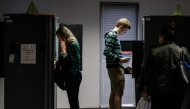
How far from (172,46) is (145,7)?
236 centimetres

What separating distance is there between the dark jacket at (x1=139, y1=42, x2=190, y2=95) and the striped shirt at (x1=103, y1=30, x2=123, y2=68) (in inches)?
34.1

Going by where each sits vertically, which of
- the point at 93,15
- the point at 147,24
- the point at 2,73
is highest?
the point at 93,15

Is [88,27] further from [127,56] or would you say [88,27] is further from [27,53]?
[27,53]

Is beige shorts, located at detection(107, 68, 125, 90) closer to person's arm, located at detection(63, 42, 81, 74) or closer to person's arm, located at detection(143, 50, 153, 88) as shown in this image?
person's arm, located at detection(63, 42, 81, 74)

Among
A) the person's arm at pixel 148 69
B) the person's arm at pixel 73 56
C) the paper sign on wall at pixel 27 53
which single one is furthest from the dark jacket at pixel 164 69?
the paper sign on wall at pixel 27 53

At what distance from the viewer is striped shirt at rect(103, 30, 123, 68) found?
11.8 feet

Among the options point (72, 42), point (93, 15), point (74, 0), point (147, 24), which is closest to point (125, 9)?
point (93, 15)

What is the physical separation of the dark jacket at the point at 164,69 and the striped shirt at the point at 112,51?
0.87 m

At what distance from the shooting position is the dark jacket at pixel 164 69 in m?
2.70

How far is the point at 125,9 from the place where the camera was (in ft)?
16.6

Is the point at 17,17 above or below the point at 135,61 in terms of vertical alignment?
above

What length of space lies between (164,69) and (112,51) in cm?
106

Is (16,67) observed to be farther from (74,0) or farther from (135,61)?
(74,0)

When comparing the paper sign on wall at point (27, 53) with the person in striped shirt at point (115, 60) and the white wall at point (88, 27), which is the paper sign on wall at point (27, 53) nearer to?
the person in striped shirt at point (115, 60)
